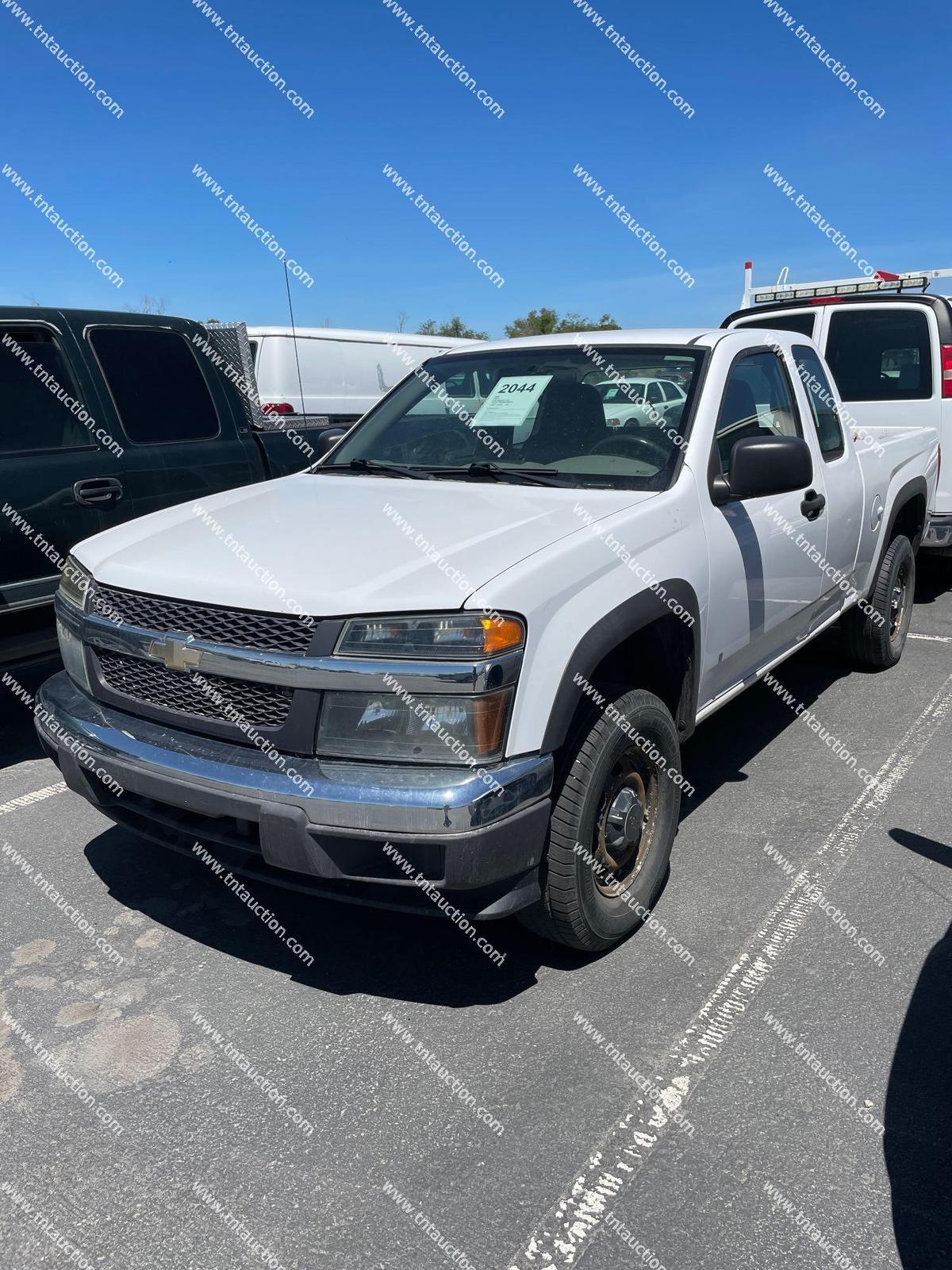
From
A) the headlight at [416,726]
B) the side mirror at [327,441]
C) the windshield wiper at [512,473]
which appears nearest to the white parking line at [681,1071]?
the headlight at [416,726]

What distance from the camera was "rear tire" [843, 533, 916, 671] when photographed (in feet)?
18.3

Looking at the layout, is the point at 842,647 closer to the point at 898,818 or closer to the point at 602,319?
the point at 898,818

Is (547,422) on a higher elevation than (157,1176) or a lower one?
higher

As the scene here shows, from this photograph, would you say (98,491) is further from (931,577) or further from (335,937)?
(931,577)

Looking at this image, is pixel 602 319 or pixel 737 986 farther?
pixel 602 319

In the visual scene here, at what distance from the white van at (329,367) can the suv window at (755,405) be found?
834cm

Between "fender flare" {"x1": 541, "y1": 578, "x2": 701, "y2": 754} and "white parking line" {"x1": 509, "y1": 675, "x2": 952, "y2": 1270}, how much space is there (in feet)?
2.39

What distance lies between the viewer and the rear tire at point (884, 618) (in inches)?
219

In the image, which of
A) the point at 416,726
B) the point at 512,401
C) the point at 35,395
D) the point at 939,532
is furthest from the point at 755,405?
the point at 939,532

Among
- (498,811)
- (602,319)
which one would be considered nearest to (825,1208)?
(498,811)

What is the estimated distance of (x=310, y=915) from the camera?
3324 millimetres

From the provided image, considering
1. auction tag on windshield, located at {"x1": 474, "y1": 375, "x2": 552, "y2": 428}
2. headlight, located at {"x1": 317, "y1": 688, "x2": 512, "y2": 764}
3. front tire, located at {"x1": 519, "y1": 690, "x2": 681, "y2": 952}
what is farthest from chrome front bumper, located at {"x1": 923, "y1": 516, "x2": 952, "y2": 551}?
headlight, located at {"x1": 317, "y1": 688, "x2": 512, "y2": 764}

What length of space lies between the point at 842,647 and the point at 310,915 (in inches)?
149

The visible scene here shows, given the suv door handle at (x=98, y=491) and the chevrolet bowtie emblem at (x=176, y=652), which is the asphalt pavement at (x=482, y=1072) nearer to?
the chevrolet bowtie emblem at (x=176, y=652)
